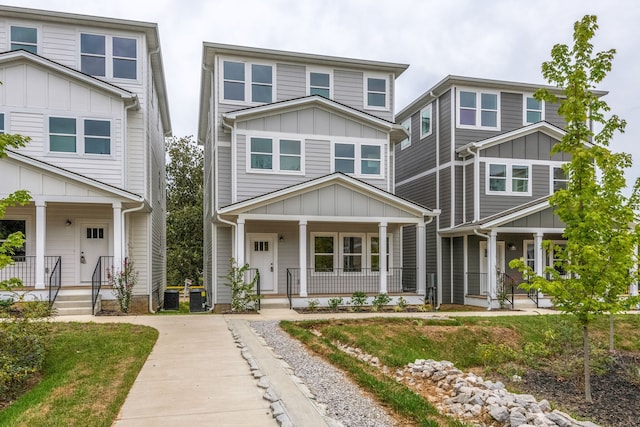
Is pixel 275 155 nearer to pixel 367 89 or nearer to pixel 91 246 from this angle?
pixel 367 89

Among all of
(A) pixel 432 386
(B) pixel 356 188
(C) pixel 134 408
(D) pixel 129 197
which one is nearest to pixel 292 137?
(B) pixel 356 188

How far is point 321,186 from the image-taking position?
50.3ft

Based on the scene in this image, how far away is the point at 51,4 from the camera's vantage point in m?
20.3

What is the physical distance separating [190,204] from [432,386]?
2714 cm

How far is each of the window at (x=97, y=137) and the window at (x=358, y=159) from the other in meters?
7.64

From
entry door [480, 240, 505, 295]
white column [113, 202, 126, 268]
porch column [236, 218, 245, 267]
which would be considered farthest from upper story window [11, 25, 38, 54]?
entry door [480, 240, 505, 295]

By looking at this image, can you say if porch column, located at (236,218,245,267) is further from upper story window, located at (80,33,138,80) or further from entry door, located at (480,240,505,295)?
entry door, located at (480,240,505,295)

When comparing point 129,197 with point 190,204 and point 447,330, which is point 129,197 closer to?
point 447,330

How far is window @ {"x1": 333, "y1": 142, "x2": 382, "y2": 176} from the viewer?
1739 centimetres

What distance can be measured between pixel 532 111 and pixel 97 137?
1711 cm

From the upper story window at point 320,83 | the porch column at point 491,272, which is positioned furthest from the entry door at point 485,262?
the upper story window at point 320,83

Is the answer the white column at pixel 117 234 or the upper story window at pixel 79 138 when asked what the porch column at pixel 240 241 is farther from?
the upper story window at pixel 79 138

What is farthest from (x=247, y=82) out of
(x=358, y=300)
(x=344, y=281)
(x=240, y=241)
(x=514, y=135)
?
(x=514, y=135)

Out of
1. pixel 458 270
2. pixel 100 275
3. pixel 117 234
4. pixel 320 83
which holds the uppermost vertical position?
pixel 320 83
